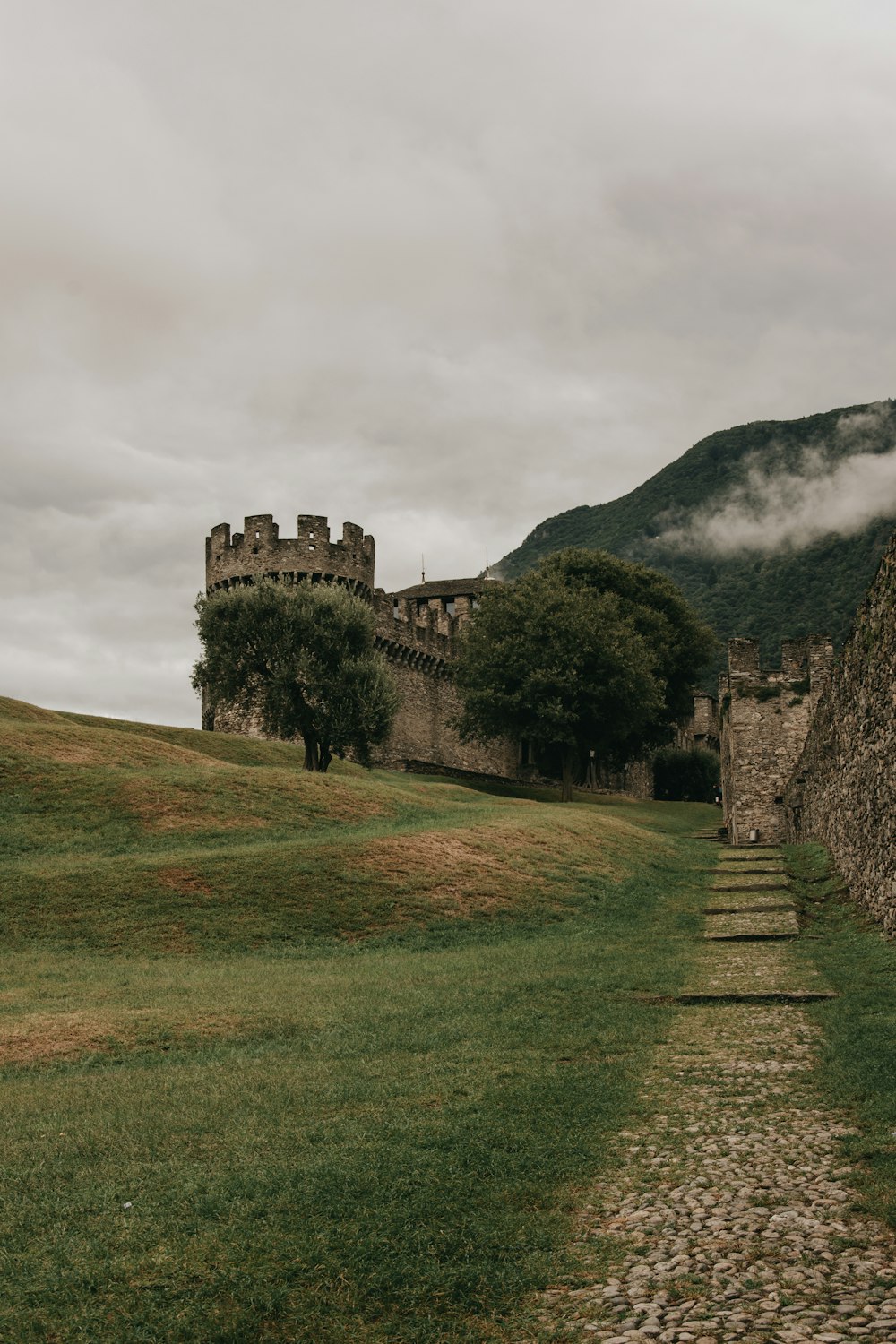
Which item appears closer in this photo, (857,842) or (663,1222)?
(663,1222)

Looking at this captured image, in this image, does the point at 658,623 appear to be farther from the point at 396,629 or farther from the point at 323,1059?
the point at 323,1059

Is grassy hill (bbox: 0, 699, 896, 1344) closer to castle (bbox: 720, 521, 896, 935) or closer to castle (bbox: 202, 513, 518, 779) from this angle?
castle (bbox: 720, 521, 896, 935)

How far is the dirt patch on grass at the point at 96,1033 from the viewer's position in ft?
35.6

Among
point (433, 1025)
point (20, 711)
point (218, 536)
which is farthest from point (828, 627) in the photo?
point (433, 1025)

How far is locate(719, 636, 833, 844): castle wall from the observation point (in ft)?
116

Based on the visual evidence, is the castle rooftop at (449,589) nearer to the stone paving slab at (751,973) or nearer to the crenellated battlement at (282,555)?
the crenellated battlement at (282,555)

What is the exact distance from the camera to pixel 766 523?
376 feet

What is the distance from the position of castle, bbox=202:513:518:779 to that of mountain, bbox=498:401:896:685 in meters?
27.3

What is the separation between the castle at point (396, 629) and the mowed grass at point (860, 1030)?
35.8 meters

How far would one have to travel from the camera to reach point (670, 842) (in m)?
33.6

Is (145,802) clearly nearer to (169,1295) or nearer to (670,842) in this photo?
(670,842)

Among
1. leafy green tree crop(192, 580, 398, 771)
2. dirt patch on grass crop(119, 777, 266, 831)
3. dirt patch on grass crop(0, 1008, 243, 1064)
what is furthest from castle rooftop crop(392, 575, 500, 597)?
dirt patch on grass crop(0, 1008, 243, 1064)

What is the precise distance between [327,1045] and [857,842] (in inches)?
407

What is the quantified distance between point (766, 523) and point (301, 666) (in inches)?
3268
